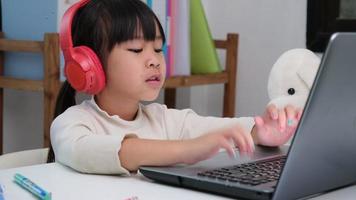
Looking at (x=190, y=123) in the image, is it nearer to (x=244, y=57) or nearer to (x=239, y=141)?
(x=239, y=141)

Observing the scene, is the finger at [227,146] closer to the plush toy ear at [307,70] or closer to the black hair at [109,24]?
the black hair at [109,24]

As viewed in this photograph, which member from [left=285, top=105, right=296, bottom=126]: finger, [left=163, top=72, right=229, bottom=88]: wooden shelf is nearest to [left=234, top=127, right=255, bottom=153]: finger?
[left=285, top=105, right=296, bottom=126]: finger

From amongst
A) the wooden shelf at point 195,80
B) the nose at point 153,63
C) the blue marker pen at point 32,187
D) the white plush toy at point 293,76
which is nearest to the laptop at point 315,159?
the blue marker pen at point 32,187

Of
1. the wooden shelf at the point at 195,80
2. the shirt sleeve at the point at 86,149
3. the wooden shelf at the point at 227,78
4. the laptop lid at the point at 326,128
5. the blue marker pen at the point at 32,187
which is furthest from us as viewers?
the wooden shelf at the point at 227,78

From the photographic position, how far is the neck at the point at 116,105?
3.37 feet

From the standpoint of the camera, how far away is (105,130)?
99 centimetres

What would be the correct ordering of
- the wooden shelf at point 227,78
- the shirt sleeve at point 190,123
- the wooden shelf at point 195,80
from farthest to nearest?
the wooden shelf at point 227,78 < the wooden shelf at point 195,80 < the shirt sleeve at point 190,123

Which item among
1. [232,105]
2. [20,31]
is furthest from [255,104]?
[20,31]

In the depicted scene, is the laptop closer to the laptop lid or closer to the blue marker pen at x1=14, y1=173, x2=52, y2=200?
the laptop lid

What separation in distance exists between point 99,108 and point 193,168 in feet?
1.04

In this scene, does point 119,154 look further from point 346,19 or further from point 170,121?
point 346,19

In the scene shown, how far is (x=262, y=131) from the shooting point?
3.13 feet

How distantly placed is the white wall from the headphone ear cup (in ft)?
3.03

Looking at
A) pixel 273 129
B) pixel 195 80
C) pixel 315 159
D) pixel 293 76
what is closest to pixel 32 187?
pixel 315 159
